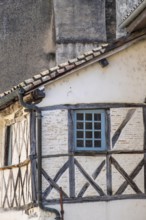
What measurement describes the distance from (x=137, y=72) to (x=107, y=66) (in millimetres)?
763

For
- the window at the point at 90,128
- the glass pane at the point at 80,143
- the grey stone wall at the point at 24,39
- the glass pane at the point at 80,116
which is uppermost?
the grey stone wall at the point at 24,39

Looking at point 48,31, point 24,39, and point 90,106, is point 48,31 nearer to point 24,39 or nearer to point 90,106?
point 24,39

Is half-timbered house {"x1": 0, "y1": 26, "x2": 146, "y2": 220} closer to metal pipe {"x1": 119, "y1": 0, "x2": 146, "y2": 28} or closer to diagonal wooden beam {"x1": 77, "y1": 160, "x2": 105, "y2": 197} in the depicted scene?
diagonal wooden beam {"x1": 77, "y1": 160, "x2": 105, "y2": 197}

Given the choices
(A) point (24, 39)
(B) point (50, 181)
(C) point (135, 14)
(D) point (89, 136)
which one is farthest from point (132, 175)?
(A) point (24, 39)

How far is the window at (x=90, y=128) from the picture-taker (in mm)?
16859

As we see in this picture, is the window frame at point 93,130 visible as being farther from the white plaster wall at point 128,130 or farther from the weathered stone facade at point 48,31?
the weathered stone facade at point 48,31

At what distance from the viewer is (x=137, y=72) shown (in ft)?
56.7

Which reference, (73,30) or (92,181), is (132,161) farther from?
(73,30)

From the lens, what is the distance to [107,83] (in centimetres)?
1706

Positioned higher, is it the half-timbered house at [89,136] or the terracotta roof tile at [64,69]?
the terracotta roof tile at [64,69]

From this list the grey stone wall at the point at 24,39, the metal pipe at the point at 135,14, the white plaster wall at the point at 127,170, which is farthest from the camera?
the grey stone wall at the point at 24,39

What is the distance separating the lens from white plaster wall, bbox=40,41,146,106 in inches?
666

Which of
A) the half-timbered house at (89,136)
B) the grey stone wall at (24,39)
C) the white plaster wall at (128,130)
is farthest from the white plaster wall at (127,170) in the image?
the grey stone wall at (24,39)

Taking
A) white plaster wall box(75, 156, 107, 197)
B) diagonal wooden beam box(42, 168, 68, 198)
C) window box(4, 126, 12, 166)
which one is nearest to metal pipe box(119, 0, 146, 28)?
white plaster wall box(75, 156, 107, 197)
